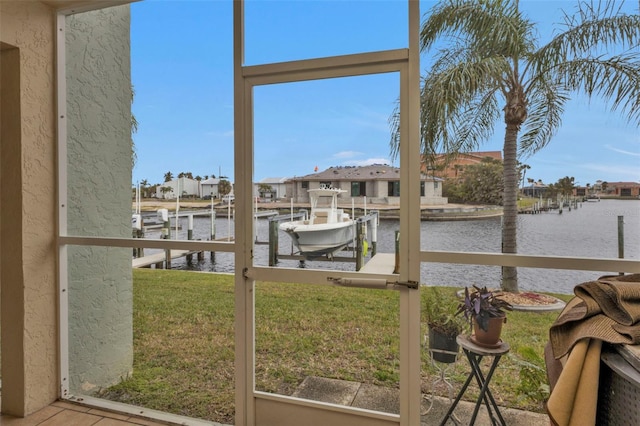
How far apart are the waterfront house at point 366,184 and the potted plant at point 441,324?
491 millimetres

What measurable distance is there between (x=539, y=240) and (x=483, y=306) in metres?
0.44

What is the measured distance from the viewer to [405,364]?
1.79 m

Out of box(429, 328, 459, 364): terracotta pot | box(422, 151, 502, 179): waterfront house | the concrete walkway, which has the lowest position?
the concrete walkway

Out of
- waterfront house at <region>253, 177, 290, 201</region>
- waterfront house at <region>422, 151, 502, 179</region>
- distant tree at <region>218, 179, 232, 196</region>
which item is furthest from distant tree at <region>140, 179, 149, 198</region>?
waterfront house at <region>422, 151, 502, 179</region>

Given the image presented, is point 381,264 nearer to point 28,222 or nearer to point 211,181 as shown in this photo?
point 211,181

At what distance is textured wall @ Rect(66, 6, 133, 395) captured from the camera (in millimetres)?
2486

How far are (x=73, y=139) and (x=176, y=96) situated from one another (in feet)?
2.62

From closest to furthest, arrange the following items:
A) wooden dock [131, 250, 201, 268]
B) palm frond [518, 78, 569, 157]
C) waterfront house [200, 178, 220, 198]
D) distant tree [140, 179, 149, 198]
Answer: palm frond [518, 78, 569, 157]
waterfront house [200, 178, 220, 198]
distant tree [140, 179, 149, 198]
wooden dock [131, 250, 201, 268]

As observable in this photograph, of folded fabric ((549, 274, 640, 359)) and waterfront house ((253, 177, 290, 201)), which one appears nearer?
folded fabric ((549, 274, 640, 359))

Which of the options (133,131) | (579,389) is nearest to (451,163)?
(579,389)

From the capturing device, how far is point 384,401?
2006mm

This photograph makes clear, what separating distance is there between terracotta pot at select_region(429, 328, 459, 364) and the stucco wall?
236cm

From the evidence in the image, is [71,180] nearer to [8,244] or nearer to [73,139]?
[73,139]

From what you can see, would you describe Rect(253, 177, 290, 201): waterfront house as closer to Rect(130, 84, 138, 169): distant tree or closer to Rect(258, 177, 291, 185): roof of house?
Rect(258, 177, 291, 185): roof of house
